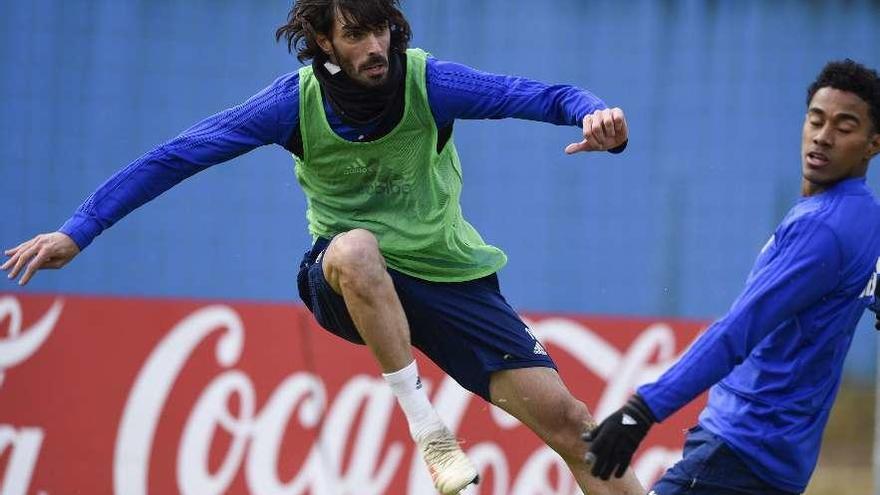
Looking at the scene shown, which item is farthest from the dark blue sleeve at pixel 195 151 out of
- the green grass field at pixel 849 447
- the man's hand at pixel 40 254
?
the green grass field at pixel 849 447

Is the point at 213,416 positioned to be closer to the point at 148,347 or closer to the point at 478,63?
the point at 148,347

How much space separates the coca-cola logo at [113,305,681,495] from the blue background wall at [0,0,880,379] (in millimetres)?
692

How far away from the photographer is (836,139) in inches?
188

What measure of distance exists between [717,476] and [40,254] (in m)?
2.33

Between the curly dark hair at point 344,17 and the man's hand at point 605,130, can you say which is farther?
the curly dark hair at point 344,17

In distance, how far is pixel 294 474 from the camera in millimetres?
8484

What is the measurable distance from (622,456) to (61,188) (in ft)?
19.1

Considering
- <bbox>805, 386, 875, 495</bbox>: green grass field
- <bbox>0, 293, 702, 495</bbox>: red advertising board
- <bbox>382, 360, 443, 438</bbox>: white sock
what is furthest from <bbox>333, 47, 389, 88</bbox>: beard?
<bbox>805, 386, 875, 495</bbox>: green grass field

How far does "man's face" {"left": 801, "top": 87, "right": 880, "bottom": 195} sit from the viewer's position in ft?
15.6

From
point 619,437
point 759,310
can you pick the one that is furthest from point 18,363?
point 759,310

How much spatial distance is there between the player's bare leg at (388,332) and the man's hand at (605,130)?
0.90 metres

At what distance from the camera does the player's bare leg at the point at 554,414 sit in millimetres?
5645

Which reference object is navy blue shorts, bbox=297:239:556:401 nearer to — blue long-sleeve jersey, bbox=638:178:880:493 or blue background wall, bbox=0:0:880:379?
blue long-sleeve jersey, bbox=638:178:880:493

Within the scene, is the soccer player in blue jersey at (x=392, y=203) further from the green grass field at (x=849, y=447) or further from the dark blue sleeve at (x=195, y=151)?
the green grass field at (x=849, y=447)
